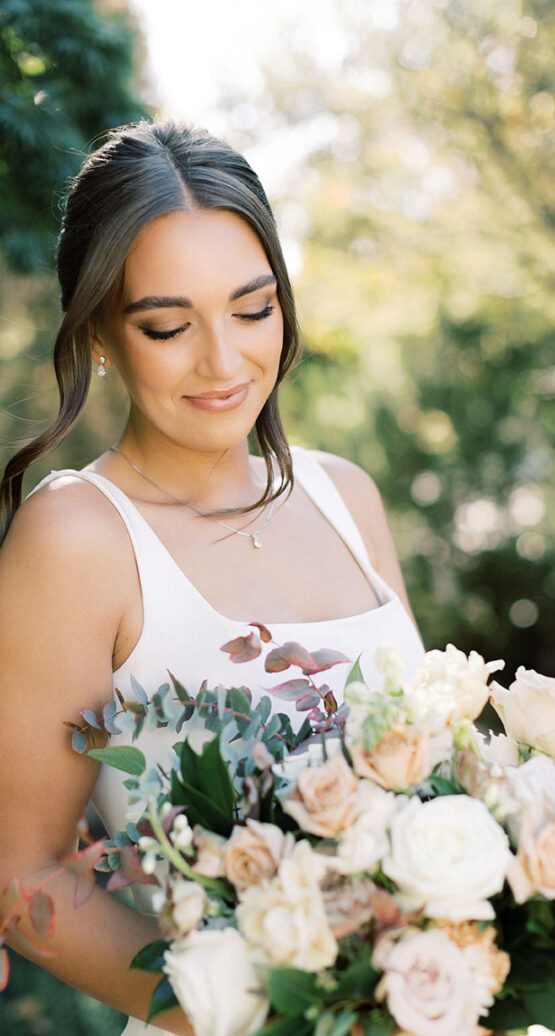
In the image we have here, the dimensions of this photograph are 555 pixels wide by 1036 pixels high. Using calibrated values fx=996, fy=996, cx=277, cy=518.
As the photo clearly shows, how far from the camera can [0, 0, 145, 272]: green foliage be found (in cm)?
314

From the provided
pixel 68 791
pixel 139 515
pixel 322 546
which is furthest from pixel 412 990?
pixel 322 546

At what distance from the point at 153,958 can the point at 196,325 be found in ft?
3.90

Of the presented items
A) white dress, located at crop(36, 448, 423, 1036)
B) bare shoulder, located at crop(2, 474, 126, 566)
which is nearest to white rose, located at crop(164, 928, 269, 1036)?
white dress, located at crop(36, 448, 423, 1036)

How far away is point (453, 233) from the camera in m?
6.78

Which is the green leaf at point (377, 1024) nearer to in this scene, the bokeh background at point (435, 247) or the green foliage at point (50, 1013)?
the green foliage at point (50, 1013)

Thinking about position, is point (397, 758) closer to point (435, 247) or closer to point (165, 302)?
point (165, 302)

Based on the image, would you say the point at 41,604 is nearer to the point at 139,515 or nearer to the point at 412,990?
the point at 139,515

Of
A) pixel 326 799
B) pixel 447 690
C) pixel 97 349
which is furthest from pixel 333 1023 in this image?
pixel 97 349

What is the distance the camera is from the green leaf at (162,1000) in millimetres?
1396

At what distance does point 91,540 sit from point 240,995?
3.07 ft

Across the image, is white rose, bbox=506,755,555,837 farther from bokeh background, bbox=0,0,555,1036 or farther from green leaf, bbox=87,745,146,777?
bokeh background, bbox=0,0,555,1036

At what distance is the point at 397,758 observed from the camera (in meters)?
1.31

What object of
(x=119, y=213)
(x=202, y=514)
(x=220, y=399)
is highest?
(x=119, y=213)

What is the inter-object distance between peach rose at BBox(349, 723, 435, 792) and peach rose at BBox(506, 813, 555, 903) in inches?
6.1
